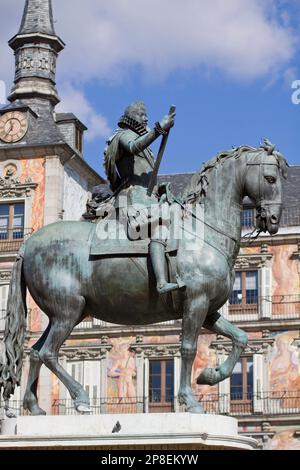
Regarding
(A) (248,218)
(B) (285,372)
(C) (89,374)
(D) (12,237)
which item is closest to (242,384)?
(B) (285,372)

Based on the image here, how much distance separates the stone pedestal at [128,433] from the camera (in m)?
9.91

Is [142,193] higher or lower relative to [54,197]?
lower

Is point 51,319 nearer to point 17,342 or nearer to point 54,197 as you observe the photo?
point 17,342

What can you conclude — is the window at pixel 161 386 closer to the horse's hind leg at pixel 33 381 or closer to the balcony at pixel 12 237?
the balcony at pixel 12 237

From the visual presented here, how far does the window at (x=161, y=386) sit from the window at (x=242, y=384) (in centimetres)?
222

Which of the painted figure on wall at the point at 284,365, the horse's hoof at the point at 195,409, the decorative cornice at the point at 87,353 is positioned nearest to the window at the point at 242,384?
the painted figure on wall at the point at 284,365

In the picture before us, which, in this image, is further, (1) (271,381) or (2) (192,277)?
(1) (271,381)

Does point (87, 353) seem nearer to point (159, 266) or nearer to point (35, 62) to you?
point (35, 62)

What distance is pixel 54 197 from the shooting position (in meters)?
41.0

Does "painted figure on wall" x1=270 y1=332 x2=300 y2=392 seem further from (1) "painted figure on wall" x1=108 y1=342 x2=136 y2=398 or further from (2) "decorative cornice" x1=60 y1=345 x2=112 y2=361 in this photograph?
(2) "decorative cornice" x1=60 y1=345 x2=112 y2=361

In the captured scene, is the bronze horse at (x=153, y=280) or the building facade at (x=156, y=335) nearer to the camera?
the bronze horse at (x=153, y=280)

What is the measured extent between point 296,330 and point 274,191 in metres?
28.2
